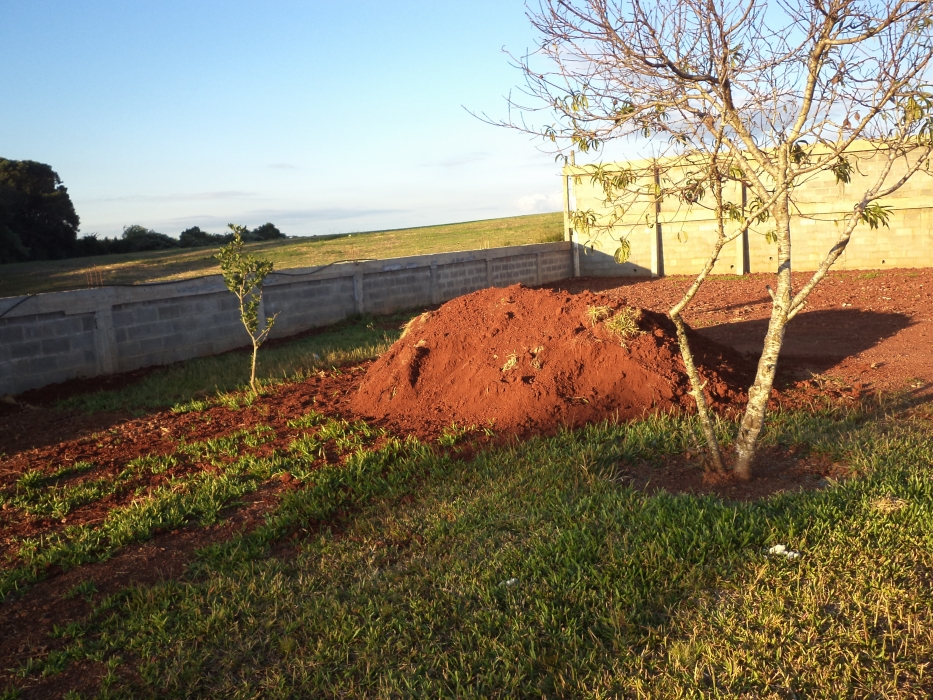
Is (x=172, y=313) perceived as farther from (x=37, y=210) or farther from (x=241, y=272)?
(x=37, y=210)

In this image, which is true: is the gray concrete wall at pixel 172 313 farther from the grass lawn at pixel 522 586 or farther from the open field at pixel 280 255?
the open field at pixel 280 255

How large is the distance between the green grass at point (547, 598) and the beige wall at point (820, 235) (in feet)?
51.4

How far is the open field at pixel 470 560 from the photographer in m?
3.37

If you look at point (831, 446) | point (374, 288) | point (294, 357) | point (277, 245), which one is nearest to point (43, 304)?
point (294, 357)

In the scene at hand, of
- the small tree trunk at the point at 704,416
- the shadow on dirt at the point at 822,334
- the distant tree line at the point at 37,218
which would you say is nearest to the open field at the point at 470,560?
the small tree trunk at the point at 704,416

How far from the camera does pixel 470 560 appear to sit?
14.4 ft

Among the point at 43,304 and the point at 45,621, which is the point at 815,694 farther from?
the point at 43,304

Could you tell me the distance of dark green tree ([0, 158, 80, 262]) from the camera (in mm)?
38656

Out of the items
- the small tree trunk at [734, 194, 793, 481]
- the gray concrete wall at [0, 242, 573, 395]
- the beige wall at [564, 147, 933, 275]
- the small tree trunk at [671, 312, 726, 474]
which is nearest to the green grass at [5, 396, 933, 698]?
the small tree trunk at [734, 194, 793, 481]

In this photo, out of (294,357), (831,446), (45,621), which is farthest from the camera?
(294,357)

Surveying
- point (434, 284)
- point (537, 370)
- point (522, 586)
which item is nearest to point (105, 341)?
point (537, 370)

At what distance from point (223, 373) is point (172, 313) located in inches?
91.7

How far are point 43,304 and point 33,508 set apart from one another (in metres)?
5.24

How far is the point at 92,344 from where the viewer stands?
36.1ft
